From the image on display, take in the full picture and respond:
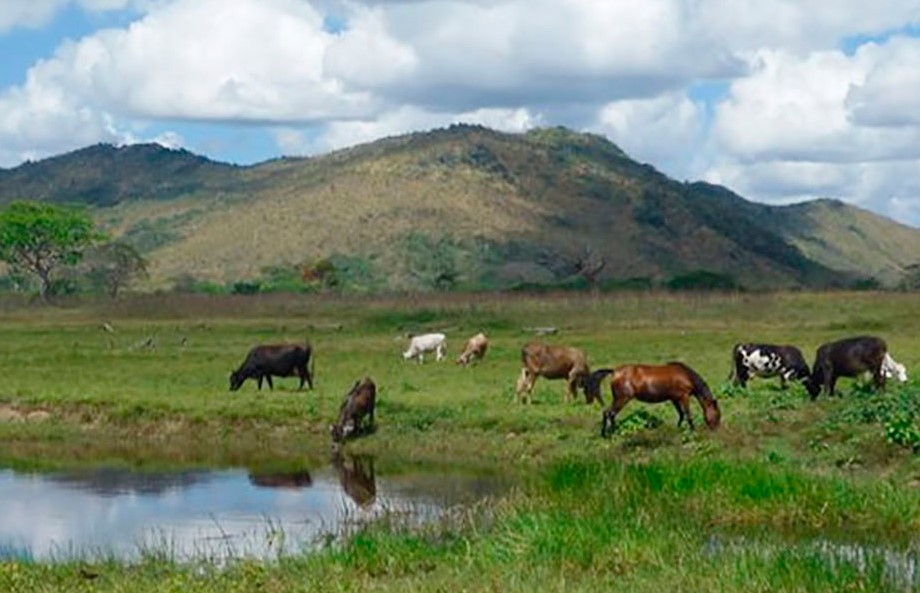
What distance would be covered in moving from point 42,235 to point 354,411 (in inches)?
3212

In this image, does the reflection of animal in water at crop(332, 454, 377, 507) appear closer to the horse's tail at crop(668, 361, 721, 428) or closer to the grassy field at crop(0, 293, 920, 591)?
the grassy field at crop(0, 293, 920, 591)

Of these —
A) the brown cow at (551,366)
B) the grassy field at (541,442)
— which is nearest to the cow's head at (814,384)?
the grassy field at (541,442)

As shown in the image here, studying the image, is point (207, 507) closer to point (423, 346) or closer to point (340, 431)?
point (340, 431)

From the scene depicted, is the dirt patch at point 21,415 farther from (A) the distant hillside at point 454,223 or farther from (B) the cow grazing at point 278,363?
(A) the distant hillside at point 454,223

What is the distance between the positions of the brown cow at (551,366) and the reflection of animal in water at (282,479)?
7071 millimetres

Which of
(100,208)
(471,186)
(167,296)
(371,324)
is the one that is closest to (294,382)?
(371,324)

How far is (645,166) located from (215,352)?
493 ft

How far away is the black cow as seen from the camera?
2938 centimetres

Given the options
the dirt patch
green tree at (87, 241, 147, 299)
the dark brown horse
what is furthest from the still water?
green tree at (87, 241, 147, 299)

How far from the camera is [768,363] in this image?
32.3 metres

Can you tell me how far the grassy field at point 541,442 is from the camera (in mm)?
14250

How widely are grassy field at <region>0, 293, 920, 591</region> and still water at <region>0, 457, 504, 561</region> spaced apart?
1.41 metres

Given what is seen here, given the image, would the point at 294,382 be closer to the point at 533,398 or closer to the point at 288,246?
the point at 533,398

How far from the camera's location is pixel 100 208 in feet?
609
